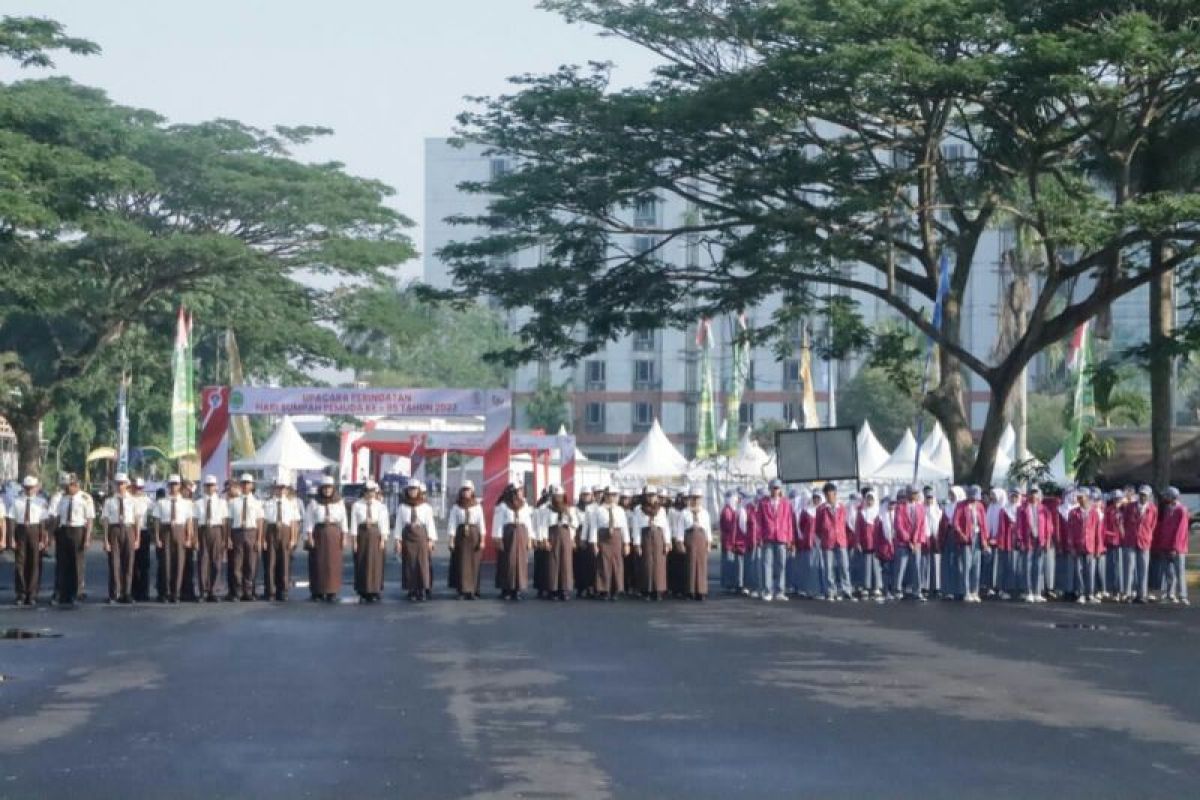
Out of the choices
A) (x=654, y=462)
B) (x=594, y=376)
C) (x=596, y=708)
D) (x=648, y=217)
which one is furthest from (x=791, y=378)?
(x=596, y=708)

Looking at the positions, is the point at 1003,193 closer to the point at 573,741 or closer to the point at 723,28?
the point at 723,28

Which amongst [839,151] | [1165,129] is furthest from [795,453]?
[1165,129]

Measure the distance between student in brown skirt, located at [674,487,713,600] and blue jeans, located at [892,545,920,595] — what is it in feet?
8.74

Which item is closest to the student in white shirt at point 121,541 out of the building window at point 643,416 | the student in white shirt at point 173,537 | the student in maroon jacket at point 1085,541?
the student in white shirt at point 173,537

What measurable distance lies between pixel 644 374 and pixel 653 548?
6592 cm

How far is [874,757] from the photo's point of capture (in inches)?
492

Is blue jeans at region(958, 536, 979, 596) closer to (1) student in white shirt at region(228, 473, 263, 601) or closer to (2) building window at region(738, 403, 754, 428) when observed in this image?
(1) student in white shirt at region(228, 473, 263, 601)

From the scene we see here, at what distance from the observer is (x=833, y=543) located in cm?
2962

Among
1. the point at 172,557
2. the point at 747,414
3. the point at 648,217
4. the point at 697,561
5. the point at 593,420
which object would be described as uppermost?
the point at 648,217

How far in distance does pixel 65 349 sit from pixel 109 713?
41805mm

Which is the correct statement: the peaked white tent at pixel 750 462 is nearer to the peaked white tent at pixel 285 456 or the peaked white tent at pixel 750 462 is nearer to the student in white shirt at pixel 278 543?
the peaked white tent at pixel 285 456

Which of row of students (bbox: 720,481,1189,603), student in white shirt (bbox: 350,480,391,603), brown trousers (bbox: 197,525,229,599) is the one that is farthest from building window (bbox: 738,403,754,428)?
brown trousers (bbox: 197,525,229,599)

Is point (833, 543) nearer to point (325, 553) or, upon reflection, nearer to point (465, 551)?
point (465, 551)

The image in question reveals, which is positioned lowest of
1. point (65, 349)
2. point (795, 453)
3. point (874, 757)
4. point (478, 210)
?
point (874, 757)
